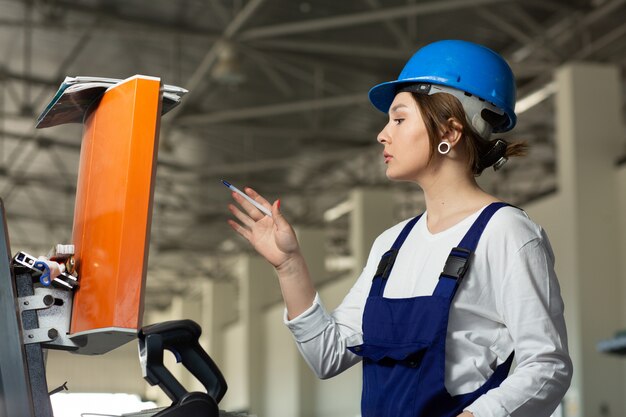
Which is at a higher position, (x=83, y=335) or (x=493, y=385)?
(x=83, y=335)

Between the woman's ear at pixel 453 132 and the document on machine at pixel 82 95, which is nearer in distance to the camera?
the document on machine at pixel 82 95

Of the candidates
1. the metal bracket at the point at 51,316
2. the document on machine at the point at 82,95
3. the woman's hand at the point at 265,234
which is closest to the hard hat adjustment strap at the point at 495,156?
the woman's hand at the point at 265,234

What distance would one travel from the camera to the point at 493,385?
1994mm

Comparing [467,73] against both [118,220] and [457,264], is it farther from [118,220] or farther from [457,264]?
[118,220]

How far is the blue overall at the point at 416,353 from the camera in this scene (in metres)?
1.94

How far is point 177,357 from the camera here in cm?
172

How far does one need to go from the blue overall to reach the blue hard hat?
262 millimetres

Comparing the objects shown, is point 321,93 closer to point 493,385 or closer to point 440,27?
point 440,27

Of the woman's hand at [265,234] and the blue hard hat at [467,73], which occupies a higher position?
the blue hard hat at [467,73]

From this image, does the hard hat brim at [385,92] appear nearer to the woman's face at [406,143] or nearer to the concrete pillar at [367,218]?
the woman's face at [406,143]

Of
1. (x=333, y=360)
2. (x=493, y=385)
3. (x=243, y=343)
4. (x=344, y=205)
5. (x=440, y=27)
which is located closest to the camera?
(x=493, y=385)

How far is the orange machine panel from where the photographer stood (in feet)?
5.31

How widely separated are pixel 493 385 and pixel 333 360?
409mm

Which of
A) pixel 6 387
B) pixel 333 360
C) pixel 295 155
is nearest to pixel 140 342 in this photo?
pixel 6 387
